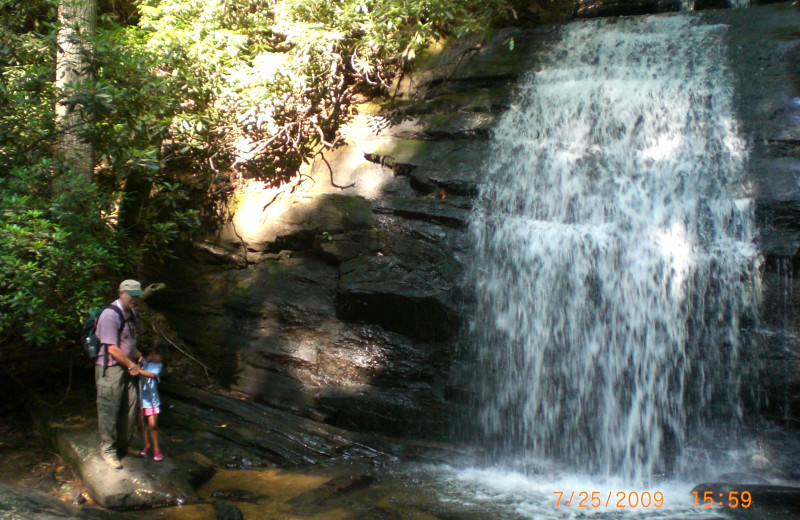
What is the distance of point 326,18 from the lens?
31.8 ft

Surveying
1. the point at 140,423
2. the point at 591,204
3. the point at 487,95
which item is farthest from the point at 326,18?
the point at 140,423

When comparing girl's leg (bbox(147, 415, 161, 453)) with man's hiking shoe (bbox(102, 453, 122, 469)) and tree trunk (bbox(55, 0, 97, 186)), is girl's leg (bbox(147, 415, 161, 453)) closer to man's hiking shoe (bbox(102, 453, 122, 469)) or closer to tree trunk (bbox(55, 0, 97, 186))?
man's hiking shoe (bbox(102, 453, 122, 469))

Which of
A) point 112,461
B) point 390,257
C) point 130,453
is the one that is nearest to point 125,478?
point 112,461

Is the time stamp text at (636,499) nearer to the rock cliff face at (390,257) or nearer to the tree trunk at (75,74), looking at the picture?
the rock cliff face at (390,257)

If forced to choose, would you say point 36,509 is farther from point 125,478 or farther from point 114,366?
point 114,366

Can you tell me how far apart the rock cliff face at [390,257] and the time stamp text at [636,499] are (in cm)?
135

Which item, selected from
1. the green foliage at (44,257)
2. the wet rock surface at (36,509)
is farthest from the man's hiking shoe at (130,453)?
the green foliage at (44,257)

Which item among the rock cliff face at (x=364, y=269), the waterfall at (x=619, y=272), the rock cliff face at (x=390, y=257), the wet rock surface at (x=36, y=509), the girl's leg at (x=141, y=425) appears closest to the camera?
the wet rock surface at (x=36, y=509)

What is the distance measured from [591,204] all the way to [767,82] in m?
2.88

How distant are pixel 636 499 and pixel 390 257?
13.2ft

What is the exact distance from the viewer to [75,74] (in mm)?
7320

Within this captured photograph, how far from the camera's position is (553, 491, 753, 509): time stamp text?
5.43 metres

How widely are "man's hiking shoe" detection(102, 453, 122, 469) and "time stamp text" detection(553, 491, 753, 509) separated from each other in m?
4.13

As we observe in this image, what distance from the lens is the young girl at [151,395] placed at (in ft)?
18.9
